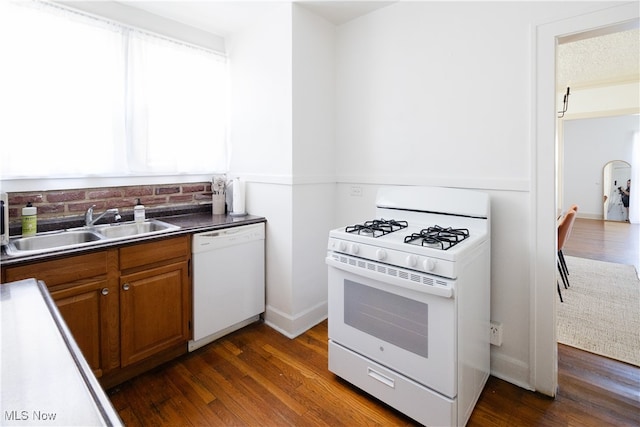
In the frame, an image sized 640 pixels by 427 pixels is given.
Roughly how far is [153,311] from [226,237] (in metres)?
0.66

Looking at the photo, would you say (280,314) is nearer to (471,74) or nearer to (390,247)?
(390,247)

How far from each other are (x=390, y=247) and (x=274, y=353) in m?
1.24

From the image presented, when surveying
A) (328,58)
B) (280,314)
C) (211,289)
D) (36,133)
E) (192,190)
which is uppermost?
(328,58)

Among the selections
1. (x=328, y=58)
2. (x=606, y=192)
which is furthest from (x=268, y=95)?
(x=606, y=192)

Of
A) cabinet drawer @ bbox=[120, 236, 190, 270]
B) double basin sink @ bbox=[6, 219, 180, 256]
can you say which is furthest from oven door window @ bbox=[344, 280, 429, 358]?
double basin sink @ bbox=[6, 219, 180, 256]

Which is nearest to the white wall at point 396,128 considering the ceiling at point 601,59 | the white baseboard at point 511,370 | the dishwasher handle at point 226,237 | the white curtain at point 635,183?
the white baseboard at point 511,370

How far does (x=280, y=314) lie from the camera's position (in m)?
2.60

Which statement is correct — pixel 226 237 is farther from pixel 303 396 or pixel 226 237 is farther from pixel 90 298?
pixel 303 396

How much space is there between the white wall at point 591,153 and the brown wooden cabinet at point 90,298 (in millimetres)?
9296

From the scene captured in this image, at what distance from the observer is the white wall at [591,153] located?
7.16m

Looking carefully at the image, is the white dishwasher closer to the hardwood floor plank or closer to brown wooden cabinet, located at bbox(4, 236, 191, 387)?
brown wooden cabinet, located at bbox(4, 236, 191, 387)

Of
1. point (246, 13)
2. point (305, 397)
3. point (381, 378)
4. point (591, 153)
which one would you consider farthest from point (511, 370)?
point (591, 153)

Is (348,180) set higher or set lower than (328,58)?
lower

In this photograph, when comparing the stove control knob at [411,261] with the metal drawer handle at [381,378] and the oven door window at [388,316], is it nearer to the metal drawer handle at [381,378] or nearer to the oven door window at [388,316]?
the oven door window at [388,316]
